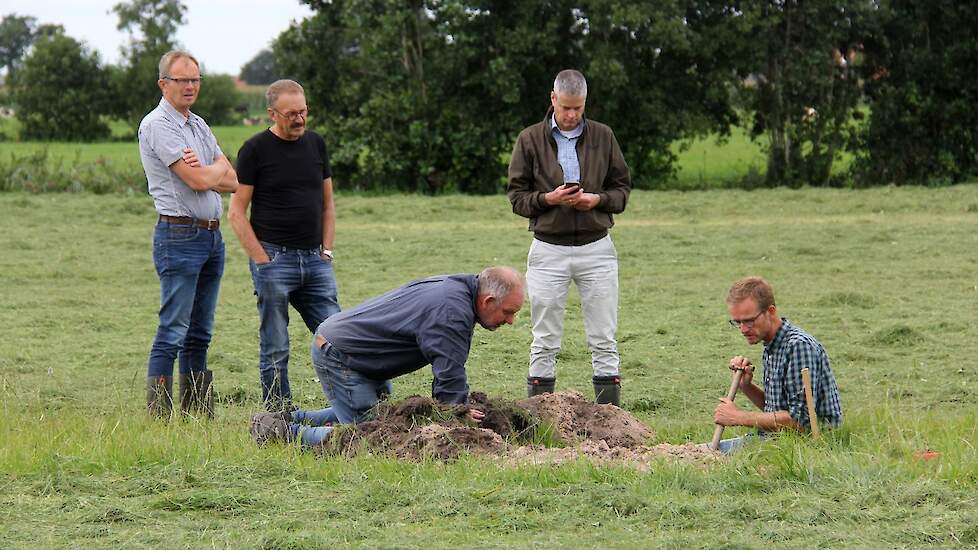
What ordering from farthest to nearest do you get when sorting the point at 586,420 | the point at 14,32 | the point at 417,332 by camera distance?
the point at 14,32 < the point at 586,420 < the point at 417,332

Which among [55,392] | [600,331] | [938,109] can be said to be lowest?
[55,392]

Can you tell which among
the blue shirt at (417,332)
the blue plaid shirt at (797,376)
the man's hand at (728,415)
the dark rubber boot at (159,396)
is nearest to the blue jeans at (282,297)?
the dark rubber boot at (159,396)

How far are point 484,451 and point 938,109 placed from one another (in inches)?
813

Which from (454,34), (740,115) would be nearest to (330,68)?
(454,34)

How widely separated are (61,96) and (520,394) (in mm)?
37955

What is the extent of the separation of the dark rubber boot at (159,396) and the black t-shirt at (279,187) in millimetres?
1011

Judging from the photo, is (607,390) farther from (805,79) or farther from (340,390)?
(805,79)

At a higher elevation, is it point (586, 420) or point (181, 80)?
point (181, 80)

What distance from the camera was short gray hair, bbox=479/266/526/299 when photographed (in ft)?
21.1

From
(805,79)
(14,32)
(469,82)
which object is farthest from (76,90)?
(14,32)

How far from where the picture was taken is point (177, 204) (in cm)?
736

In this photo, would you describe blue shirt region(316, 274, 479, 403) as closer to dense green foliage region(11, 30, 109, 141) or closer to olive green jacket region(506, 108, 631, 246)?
olive green jacket region(506, 108, 631, 246)

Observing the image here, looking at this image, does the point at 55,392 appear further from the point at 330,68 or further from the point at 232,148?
the point at 232,148

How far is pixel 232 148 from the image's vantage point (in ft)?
95.7
